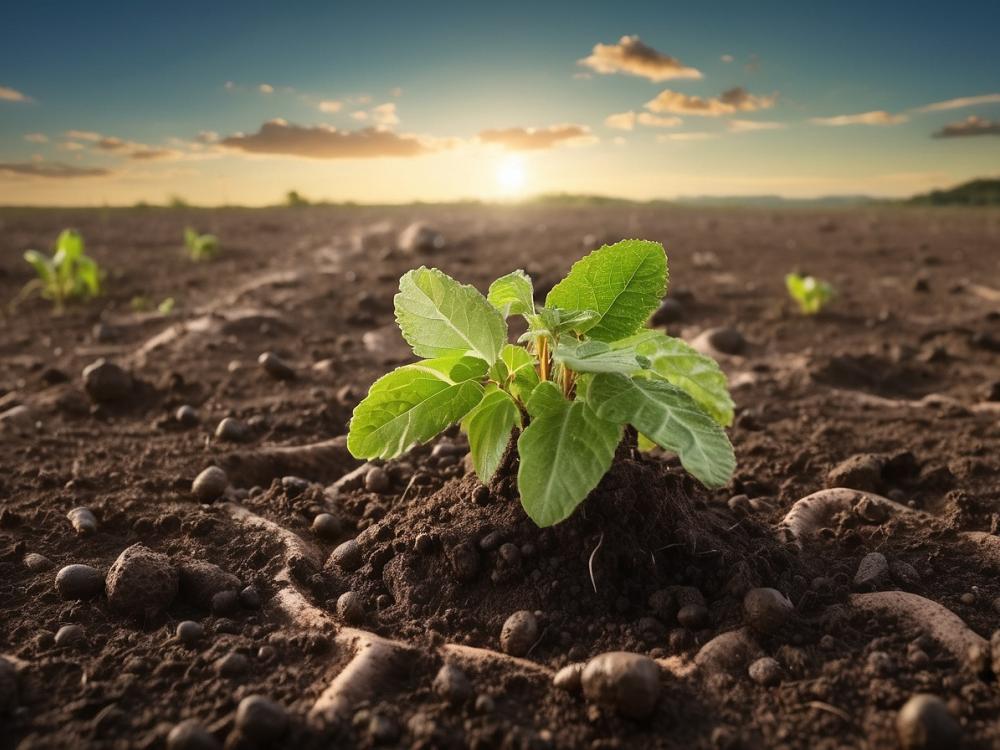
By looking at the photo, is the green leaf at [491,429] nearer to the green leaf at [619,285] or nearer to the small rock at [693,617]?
the green leaf at [619,285]

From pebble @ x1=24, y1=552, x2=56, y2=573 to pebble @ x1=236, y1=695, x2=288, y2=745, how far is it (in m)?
1.22

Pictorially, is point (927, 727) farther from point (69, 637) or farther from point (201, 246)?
point (201, 246)

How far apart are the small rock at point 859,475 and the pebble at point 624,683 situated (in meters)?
1.63

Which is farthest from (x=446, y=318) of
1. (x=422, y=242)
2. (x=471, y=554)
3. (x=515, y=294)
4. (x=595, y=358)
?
(x=422, y=242)

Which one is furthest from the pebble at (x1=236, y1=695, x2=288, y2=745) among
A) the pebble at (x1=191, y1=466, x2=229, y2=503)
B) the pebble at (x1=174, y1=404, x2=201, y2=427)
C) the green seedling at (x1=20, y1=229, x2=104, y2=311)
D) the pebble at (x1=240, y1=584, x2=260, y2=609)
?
the green seedling at (x1=20, y1=229, x2=104, y2=311)

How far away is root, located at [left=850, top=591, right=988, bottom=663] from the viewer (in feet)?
6.64

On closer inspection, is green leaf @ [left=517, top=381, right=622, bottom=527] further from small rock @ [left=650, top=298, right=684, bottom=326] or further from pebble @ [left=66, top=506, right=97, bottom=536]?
small rock @ [left=650, top=298, right=684, bottom=326]

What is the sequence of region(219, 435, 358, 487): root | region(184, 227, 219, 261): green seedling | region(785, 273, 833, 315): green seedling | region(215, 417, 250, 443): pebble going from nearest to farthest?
region(219, 435, 358, 487): root
region(215, 417, 250, 443): pebble
region(785, 273, 833, 315): green seedling
region(184, 227, 219, 261): green seedling

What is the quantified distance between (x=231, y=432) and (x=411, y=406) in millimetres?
1786

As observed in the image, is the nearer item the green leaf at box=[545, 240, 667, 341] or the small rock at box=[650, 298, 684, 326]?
the green leaf at box=[545, 240, 667, 341]

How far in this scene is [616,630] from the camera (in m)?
2.15

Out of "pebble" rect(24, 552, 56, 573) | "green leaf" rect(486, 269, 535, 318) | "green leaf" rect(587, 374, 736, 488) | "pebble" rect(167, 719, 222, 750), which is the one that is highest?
"green leaf" rect(486, 269, 535, 318)

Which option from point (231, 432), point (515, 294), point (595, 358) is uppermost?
point (515, 294)

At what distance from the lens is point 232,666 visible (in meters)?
2.05
